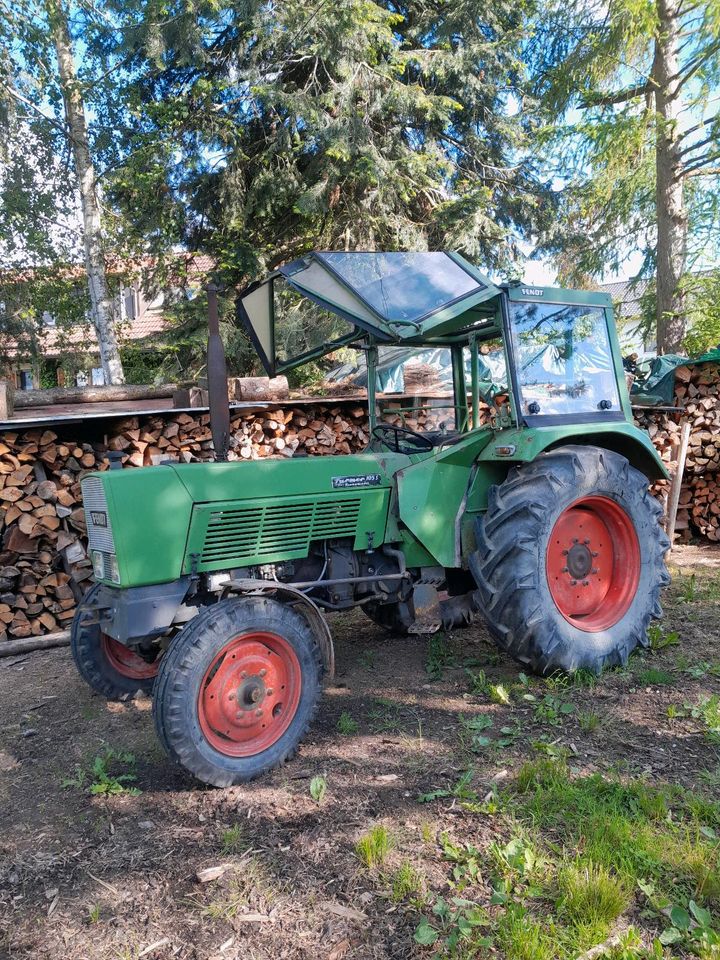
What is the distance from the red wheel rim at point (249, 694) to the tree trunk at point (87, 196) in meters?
9.69

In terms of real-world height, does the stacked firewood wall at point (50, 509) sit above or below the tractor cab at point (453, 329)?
below

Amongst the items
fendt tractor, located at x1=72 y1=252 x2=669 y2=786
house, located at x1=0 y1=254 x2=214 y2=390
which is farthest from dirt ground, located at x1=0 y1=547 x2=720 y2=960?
house, located at x1=0 y1=254 x2=214 y2=390

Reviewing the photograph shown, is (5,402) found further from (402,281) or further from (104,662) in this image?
(402,281)

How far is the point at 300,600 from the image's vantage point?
3496 mm

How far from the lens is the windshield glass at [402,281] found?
3805 mm

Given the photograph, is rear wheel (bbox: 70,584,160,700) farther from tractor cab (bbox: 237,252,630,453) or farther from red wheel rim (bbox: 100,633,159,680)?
tractor cab (bbox: 237,252,630,453)

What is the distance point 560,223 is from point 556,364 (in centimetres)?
897

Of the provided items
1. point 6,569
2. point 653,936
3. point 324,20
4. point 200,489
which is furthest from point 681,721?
point 324,20

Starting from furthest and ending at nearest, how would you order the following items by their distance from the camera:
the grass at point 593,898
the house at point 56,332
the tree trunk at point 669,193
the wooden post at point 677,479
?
the house at point 56,332 → the tree trunk at point 669,193 → the wooden post at point 677,479 → the grass at point 593,898

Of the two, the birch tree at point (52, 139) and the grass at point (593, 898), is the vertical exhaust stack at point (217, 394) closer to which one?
the grass at point (593, 898)

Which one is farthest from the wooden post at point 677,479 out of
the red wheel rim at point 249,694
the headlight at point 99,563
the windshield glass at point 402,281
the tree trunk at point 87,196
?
the tree trunk at point 87,196

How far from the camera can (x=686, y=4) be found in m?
8.79

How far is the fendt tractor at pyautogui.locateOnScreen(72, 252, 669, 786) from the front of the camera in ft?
10.4

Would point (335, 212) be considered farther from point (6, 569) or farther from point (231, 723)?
point (231, 723)
